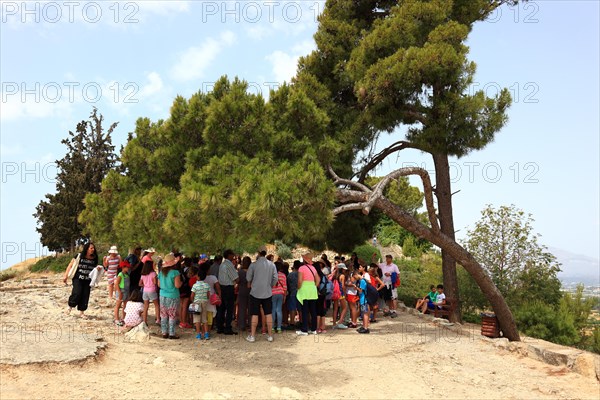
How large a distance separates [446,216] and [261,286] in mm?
6438

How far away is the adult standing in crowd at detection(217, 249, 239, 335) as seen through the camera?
9797 millimetres

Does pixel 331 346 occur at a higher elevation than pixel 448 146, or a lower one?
lower

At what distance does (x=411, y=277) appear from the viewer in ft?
75.1

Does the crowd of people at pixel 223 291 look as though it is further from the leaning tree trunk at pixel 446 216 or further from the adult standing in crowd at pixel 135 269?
the leaning tree trunk at pixel 446 216

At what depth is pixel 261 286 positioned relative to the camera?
9.51m

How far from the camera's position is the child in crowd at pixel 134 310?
9.52m

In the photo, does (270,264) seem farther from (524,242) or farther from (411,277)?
(411,277)

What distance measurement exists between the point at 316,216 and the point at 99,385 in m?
4.17

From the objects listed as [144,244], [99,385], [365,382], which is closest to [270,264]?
[144,244]

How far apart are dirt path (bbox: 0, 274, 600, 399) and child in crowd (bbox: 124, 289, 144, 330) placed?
0.42m

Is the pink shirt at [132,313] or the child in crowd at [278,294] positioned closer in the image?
the pink shirt at [132,313]

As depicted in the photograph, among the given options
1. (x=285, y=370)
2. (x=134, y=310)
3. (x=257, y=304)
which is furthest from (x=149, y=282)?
(x=285, y=370)

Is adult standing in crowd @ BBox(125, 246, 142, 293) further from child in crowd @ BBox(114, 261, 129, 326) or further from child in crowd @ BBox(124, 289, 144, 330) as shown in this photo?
child in crowd @ BBox(124, 289, 144, 330)

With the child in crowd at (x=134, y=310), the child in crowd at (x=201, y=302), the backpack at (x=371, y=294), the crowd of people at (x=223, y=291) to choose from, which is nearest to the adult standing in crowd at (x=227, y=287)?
the crowd of people at (x=223, y=291)
